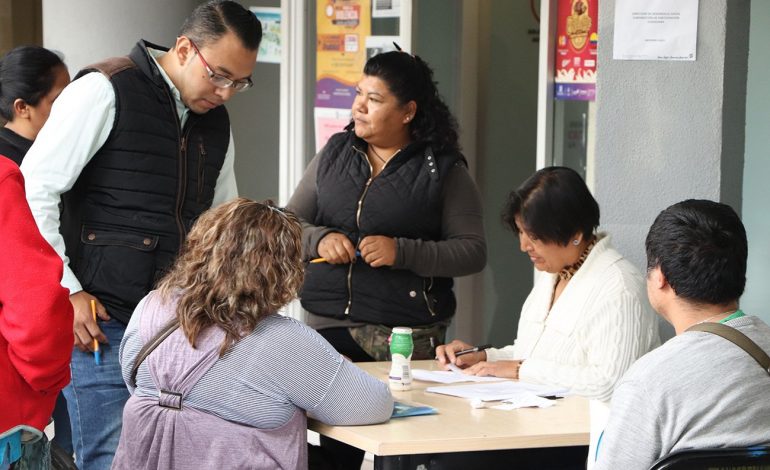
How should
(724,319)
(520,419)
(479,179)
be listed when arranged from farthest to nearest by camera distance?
(479,179) → (520,419) → (724,319)

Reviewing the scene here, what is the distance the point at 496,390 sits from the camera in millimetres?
3357

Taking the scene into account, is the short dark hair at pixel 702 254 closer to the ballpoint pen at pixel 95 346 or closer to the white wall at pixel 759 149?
the ballpoint pen at pixel 95 346

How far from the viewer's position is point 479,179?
6.41m

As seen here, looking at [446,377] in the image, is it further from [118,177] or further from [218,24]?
[218,24]

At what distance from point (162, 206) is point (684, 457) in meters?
1.83

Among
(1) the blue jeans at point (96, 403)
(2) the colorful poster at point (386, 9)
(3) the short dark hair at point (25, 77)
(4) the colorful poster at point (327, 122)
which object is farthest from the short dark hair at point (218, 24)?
(4) the colorful poster at point (327, 122)

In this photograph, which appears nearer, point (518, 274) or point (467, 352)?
point (467, 352)

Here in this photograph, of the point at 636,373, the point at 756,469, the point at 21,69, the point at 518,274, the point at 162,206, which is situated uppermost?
the point at 21,69

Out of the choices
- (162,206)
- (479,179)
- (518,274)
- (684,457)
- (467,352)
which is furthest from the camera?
(518,274)

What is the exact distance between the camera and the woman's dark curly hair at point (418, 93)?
4047 millimetres

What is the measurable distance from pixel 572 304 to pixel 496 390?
15.0 inches

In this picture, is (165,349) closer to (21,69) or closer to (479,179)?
(21,69)

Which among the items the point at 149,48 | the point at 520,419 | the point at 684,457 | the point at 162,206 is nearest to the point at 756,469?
the point at 684,457

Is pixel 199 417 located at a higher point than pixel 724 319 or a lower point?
lower
